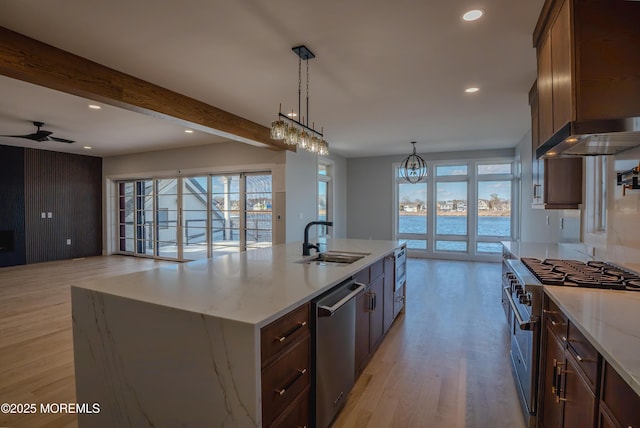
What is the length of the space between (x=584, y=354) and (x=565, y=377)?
0.97ft

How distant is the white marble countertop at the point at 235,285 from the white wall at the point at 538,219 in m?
2.38

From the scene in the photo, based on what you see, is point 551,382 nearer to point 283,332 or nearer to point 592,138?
point 592,138

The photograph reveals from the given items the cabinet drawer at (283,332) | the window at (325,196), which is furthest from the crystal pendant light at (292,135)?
the window at (325,196)

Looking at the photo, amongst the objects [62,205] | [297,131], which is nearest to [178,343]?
[297,131]

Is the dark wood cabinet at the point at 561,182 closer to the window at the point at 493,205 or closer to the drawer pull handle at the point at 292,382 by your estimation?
the drawer pull handle at the point at 292,382

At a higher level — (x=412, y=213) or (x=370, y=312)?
(x=412, y=213)

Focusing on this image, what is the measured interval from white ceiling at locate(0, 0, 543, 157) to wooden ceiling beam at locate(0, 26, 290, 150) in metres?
0.10

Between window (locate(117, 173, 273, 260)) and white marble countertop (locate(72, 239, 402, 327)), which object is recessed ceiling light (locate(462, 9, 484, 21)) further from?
window (locate(117, 173, 273, 260))

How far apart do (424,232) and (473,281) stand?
2774 millimetres

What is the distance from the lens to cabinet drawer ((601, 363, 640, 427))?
84 cm

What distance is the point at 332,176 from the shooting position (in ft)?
25.8

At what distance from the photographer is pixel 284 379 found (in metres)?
1.38

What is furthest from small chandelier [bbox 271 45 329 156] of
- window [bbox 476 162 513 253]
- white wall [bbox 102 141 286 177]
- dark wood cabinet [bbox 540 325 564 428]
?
→ window [bbox 476 162 513 253]

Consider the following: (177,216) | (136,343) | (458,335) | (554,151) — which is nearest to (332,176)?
(177,216)
